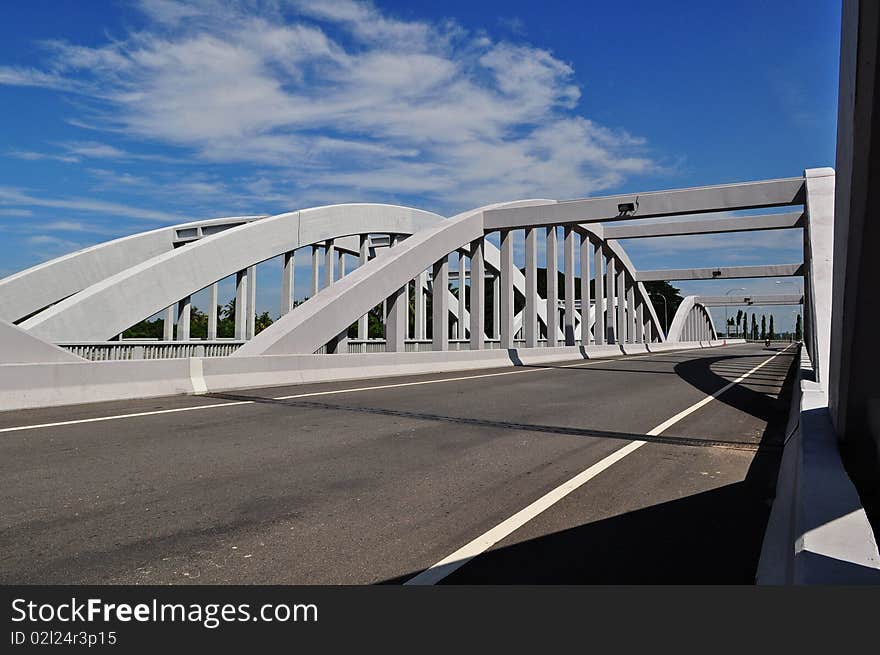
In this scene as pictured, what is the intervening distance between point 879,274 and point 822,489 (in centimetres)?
181

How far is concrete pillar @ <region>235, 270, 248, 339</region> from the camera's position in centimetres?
2666

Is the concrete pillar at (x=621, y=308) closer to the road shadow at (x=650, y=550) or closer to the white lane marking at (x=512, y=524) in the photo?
the white lane marking at (x=512, y=524)

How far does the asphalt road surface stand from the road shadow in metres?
0.02

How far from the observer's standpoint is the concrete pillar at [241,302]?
2666cm

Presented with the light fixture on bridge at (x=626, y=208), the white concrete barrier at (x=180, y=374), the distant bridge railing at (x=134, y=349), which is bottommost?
the white concrete barrier at (x=180, y=374)

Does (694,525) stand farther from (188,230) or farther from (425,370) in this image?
(188,230)

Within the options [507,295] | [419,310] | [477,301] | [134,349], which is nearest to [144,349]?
[134,349]

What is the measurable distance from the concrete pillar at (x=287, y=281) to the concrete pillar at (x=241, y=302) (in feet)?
5.14

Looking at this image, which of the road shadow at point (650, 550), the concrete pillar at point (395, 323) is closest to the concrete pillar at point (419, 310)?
the concrete pillar at point (395, 323)

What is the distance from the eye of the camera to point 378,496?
192 inches

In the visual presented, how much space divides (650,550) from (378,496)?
207 centimetres

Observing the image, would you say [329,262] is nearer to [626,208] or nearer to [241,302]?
[241,302]

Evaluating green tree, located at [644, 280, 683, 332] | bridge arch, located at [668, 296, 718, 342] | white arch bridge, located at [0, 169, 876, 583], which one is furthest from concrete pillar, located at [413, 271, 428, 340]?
green tree, located at [644, 280, 683, 332]
